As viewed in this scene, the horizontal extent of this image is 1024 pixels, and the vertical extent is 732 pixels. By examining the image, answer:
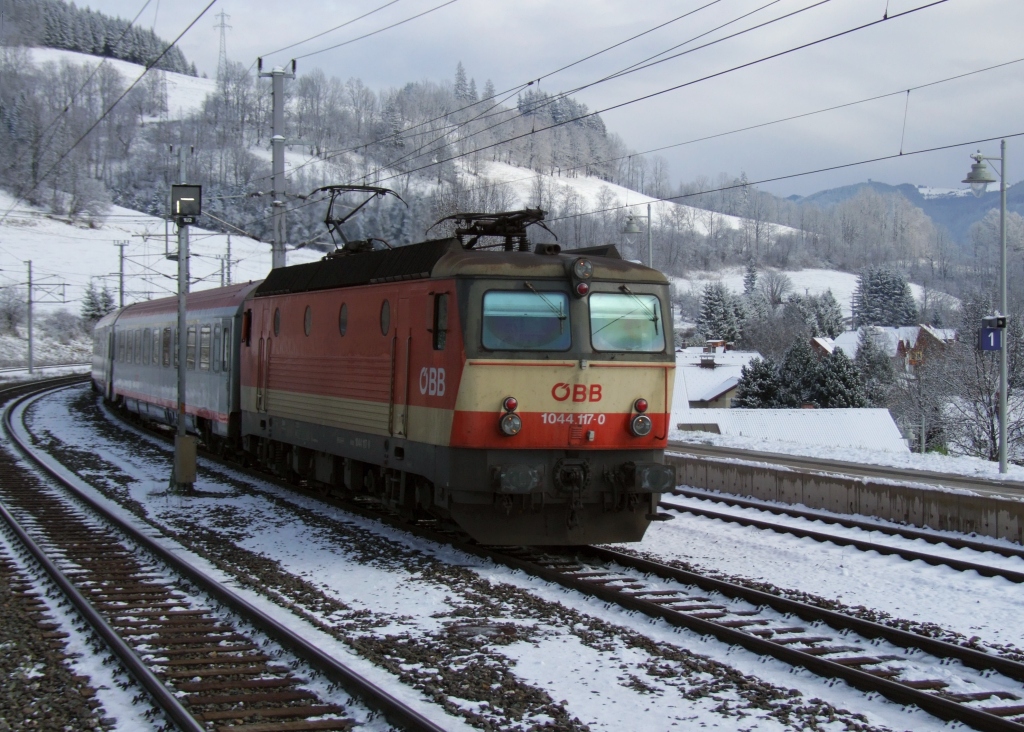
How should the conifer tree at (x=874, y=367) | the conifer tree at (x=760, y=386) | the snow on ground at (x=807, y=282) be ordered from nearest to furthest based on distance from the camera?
the conifer tree at (x=760, y=386) < the conifer tree at (x=874, y=367) < the snow on ground at (x=807, y=282)

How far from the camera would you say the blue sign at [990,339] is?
21.2 m

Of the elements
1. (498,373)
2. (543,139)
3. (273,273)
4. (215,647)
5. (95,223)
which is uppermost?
(543,139)

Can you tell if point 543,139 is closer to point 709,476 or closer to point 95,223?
point 95,223

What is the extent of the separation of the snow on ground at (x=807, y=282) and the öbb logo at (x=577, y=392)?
443ft

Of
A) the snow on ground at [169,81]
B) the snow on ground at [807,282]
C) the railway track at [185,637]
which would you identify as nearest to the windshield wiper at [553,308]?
the railway track at [185,637]

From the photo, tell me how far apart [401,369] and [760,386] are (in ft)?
161

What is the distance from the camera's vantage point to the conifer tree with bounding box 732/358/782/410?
58.2 meters

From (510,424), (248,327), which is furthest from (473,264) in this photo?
(248,327)

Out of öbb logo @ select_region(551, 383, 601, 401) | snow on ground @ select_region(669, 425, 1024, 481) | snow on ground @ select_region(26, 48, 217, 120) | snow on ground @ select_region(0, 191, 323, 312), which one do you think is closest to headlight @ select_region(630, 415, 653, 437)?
öbb logo @ select_region(551, 383, 601, 401)

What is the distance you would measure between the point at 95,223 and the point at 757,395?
78.6m

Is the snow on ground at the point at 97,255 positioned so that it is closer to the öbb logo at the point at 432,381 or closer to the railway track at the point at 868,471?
the railway track at the point at 868,471

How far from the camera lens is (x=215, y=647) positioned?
26.6 feet

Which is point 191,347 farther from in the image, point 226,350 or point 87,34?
point 87,34

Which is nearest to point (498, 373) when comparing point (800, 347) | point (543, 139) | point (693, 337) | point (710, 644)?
point (710, 644)
